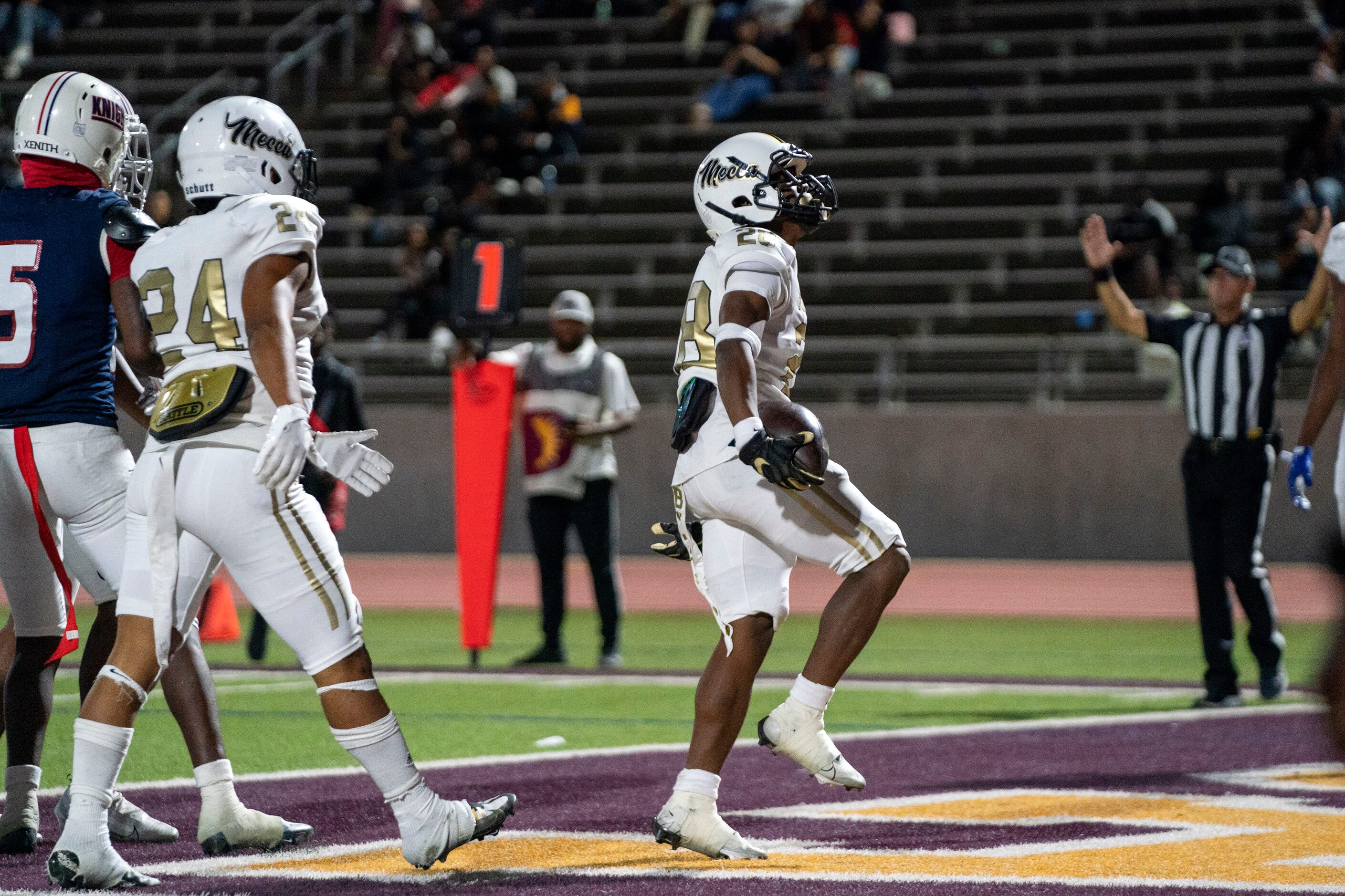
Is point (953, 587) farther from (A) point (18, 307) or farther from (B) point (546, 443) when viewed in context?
(A) point (18, 307)

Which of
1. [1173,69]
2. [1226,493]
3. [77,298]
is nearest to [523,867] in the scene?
[77,298]

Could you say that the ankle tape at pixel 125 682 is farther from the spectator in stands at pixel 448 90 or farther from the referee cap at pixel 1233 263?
the spectator in stands at pixel 448 90

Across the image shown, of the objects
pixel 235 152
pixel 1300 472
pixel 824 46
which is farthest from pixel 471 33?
pixel 235 152

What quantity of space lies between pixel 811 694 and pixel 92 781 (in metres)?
1.91

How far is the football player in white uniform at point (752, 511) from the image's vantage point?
5023mm

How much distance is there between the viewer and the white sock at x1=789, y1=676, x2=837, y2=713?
5.13 meters

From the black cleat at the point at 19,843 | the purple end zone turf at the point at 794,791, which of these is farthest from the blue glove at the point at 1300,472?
the black cleat at the point at 19,843

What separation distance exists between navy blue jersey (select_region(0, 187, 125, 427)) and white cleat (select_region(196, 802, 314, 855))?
3.78 feet

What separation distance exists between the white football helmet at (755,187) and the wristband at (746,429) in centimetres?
69

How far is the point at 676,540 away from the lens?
5547 mm

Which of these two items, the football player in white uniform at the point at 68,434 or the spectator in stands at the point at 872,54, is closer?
the football player in white uniform at the point at 68,434

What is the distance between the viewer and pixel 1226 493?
338 inches

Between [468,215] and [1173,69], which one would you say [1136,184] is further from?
[468,215]

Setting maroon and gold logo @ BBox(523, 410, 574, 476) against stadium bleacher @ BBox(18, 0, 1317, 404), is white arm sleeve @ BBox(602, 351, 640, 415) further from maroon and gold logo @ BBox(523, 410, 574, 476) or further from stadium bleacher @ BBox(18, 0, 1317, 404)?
stadium bleacher @ BBox(18, 0, 1317, 404)
